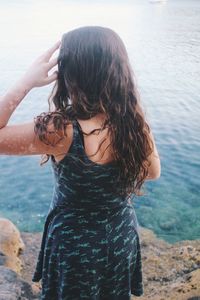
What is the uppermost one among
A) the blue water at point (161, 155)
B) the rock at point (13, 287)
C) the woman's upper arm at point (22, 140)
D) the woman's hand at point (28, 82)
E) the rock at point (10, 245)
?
the woman's hand at point (28, 82)

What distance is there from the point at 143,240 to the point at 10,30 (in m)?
41.4

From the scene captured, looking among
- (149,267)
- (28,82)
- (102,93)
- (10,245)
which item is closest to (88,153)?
(102,93)

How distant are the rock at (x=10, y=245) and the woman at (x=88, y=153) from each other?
4.23 metres

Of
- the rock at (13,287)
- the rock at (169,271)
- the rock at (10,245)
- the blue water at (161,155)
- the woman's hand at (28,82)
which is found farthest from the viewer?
the blue water at (161,155)

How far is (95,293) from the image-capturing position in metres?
3.23

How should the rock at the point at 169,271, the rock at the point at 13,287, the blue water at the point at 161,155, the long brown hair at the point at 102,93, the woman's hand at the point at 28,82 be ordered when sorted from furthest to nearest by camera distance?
the blue water at the point at 161,155
the rock at the point at 169,271
the rock at the point at 13,287
the woman's hand at the point at 28,82
the long brown hair at the point at 102,93

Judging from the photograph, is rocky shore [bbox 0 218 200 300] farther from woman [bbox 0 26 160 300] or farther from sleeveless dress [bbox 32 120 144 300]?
woman [bbox 0 26 160 300]

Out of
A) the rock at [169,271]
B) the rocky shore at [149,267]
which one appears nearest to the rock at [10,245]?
the rocky shore at [149,267]

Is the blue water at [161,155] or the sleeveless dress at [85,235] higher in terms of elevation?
the sleeveless dress at [85,235]

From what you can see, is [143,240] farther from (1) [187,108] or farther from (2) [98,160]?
(1) [187,108]

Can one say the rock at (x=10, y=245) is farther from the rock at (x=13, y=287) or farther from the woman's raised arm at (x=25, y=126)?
the woman's raised arm at (x=25, y=126)

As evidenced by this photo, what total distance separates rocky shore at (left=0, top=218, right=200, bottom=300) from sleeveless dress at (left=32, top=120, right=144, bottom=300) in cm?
222

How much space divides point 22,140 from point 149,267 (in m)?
5.52

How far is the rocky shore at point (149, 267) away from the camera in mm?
5488
